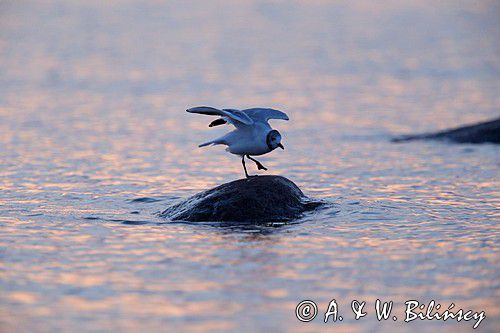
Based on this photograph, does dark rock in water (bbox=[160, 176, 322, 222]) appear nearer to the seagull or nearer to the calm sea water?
the calm sea water

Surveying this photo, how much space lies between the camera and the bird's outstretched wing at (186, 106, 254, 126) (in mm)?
10702

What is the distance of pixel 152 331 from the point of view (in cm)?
726

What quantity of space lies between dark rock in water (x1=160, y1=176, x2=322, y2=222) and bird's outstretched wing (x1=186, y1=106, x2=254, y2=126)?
72cm

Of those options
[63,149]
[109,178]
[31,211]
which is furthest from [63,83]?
[31,211]

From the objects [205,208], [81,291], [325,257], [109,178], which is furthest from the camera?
[109,178]

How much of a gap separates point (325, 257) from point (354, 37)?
92.8 ft

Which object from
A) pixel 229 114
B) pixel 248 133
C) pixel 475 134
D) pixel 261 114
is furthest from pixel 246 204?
pixel 475 134

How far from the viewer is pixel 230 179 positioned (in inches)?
555

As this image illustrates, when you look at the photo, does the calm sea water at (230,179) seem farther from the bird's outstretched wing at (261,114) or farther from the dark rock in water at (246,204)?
the bird's outstretched wing at (261,114)

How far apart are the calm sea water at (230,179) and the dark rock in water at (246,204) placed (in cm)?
29

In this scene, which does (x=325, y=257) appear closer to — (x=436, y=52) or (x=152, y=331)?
(x=152, y=331)

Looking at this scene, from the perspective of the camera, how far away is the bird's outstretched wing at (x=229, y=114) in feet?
35.1

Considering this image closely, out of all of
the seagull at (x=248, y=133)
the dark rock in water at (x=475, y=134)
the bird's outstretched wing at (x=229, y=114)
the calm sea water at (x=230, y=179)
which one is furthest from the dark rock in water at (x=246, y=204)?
the dark rock in water at (x=475, y=134)

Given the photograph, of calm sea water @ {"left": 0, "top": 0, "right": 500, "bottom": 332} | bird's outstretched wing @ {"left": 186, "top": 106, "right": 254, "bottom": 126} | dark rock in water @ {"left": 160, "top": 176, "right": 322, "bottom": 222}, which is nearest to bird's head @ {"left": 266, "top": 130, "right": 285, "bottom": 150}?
bird's outstretched wing @ {"left": 186, "top": 106, "right": 254, "bottom": 126}
